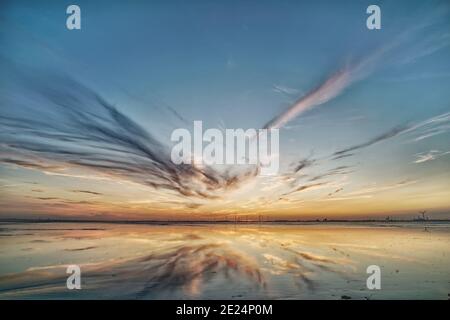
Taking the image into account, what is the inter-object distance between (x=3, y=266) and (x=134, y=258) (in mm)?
2020

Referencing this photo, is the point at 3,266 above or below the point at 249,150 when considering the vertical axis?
below

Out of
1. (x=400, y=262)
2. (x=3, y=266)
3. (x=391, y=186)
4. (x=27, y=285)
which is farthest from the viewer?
(x=400, y=262)

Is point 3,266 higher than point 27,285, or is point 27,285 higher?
point 3,266

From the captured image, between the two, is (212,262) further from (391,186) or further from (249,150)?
(391,186)

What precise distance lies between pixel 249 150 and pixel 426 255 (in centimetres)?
400

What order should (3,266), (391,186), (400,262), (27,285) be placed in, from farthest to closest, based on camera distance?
1. (400,262)
2. (391,186)
3. (27,285)
4. (3,266)

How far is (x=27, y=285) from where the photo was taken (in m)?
4.14

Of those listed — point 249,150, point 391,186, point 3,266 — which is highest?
point 249,150

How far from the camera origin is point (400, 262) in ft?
17.2
